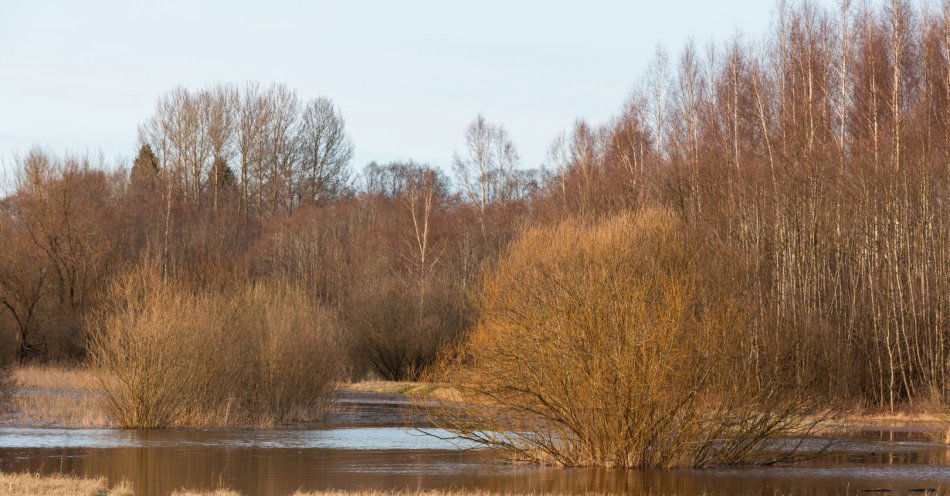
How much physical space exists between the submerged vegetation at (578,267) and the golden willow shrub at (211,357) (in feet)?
0.27

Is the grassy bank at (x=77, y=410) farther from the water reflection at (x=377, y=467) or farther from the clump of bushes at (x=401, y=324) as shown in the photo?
the clump of bushes at (x=401, y=324)

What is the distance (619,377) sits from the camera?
20172mm

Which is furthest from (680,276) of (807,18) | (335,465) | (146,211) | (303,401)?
(146,211)

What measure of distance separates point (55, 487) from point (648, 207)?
2468 cm

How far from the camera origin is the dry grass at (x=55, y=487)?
50.0 ft

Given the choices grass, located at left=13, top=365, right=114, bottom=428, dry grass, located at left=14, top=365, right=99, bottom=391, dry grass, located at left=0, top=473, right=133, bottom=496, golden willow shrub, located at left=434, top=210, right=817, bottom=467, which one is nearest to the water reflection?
golden willow shrub, located at left=434, top=210, right=817, bottom=467

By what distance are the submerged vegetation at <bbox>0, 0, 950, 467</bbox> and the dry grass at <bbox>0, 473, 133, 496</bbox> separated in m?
7.36

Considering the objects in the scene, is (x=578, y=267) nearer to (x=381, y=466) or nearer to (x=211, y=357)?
(x=381, y=466)

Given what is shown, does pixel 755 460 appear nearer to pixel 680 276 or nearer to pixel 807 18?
pixel 680 276

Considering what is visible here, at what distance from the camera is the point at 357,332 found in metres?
54.5

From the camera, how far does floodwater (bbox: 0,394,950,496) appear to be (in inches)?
740

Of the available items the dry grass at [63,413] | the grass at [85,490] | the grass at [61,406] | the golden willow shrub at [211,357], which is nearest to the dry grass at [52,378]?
the grass at [61,406]

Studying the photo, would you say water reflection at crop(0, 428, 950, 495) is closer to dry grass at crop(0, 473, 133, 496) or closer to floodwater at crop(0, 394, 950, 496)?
floodwater at crop(0, 394, 950, 496)

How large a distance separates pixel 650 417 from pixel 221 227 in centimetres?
5424
